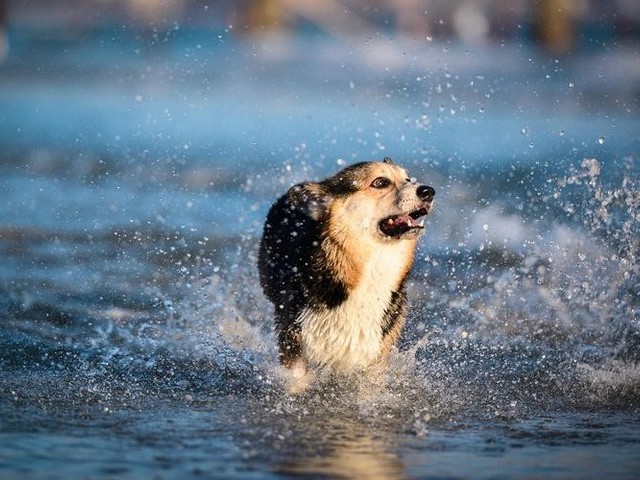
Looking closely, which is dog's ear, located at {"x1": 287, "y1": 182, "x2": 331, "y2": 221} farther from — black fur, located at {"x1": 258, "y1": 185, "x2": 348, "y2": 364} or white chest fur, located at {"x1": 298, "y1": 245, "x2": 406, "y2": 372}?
white chest fur, located at {"x1": 298, "y1": 245, "x2": 406, "y2": 372}

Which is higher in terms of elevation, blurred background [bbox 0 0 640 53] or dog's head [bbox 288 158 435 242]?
blurred background [bbox 0 0 640 53]

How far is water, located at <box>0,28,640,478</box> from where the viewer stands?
579cm

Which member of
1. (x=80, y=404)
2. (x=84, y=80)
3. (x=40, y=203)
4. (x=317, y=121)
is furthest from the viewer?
(x=84, y=80)

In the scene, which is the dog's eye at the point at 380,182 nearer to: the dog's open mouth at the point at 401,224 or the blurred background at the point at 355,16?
the dog's open mouth at the point at 401,224

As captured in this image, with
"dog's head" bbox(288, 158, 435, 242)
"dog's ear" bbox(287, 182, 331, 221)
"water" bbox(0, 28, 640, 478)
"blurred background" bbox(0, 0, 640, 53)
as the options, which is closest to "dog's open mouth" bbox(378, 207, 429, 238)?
"dog's head" bbox(288, 158, 435, 242)

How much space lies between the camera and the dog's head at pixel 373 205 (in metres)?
6.81

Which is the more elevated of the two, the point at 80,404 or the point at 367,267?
the point at 367,267

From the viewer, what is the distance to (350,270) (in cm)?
680

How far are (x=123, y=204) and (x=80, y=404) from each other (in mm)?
6472

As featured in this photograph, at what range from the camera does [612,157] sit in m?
14.7

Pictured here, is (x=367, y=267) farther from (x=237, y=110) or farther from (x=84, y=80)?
(x=84, y=80)

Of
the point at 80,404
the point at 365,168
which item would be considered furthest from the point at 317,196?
the point at 80,404

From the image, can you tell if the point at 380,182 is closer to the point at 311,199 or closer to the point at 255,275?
the point at 311,199

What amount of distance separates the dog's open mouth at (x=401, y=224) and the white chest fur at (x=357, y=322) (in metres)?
0.09
